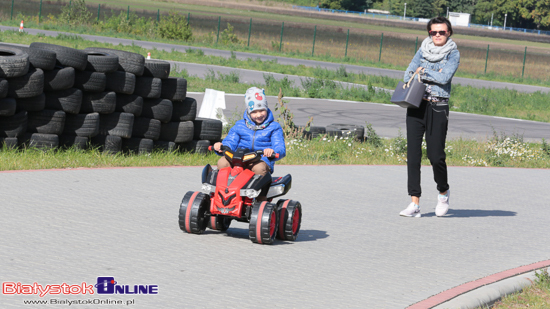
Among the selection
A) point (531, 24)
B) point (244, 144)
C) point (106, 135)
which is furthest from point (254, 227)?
point (531, 24)

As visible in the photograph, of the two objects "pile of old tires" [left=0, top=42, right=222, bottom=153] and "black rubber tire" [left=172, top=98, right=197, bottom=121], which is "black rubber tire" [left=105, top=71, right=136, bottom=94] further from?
"black rubber tire" [left=172, top=98, right=197, bottom=121]

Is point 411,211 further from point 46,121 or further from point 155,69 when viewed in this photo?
point 46,121

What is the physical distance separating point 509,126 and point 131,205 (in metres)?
16.0

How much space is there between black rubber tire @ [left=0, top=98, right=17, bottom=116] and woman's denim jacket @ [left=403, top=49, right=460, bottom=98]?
15.8 feet

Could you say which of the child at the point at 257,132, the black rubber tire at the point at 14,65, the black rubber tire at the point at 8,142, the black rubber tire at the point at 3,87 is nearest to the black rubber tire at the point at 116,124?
the black rubber tire at the point at 8,142

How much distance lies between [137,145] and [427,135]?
458 centimetres

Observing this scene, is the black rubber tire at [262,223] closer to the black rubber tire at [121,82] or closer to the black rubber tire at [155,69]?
the black rubber tire at [121,82]

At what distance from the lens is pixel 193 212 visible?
19.7 ft

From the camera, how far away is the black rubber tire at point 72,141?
30.8 feet

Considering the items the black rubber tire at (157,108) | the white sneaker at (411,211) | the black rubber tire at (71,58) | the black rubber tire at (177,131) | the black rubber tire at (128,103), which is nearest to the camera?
the white sneaker at (411,211)

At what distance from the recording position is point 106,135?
9766mm

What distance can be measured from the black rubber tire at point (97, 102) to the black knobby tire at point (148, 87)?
0.60 m

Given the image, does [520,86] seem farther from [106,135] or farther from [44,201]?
[44,201]

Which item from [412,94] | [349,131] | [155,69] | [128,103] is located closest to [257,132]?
[412,94]
